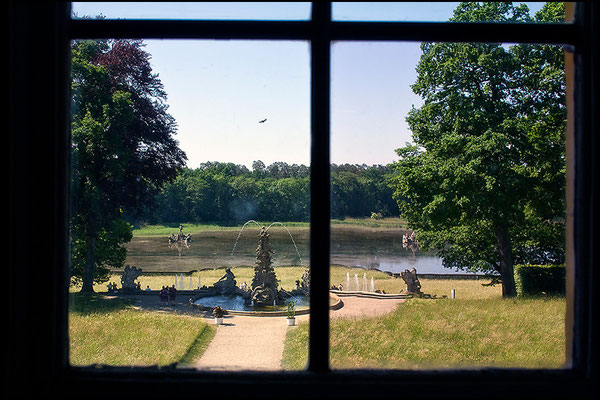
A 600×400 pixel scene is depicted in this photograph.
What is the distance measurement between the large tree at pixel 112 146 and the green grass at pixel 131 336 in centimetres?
233

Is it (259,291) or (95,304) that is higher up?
(259,291)

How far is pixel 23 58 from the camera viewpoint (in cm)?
130

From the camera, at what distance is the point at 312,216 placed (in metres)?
1.40

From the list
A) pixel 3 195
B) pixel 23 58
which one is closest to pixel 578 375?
pixel 3 195

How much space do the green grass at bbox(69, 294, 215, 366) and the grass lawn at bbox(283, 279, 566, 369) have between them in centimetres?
273

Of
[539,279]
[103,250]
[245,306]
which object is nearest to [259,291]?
[245,306]

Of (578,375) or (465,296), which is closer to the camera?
(578,375)

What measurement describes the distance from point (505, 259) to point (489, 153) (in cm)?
384

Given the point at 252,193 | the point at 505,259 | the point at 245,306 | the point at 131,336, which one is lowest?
the point at 131,336

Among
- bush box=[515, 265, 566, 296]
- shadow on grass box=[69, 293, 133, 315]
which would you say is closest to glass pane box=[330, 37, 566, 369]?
bush box=[515, 265, 566, 296]

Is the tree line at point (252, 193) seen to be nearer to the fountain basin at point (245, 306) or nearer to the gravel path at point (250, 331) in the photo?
the gravel path at point (250, 331)

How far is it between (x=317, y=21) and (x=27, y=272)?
107 cm

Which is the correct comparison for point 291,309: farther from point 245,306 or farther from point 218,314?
point 218,314

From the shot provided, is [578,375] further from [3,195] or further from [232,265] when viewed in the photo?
[232,265]
